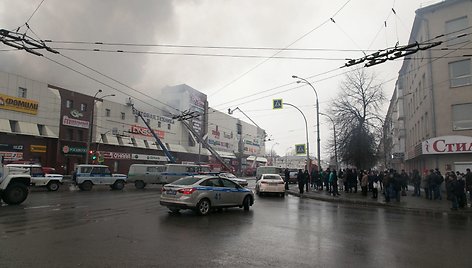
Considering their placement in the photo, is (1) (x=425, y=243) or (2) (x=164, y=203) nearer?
(1) (x=425, y=243)

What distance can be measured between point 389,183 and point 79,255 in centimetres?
1654

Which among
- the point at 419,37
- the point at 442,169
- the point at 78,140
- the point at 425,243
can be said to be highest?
the point at 419,37

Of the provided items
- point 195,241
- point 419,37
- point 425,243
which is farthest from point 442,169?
point 195,241

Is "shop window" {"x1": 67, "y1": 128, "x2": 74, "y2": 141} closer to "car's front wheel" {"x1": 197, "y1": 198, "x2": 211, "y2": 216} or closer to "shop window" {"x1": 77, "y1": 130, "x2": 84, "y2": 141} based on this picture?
"shop window" {"x1": 77, "y1": 130, "x2": 84, "y2": 141}

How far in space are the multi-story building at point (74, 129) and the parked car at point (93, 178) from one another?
8.54 m

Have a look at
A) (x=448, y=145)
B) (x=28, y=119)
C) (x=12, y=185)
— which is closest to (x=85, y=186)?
(x=12, y=185)

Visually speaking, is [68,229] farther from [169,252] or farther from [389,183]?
[389,183]

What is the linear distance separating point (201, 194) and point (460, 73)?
21.3 meters

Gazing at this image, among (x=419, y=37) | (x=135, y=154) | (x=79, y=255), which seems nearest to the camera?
(x=79, y=255)

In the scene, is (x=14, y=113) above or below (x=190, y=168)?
above

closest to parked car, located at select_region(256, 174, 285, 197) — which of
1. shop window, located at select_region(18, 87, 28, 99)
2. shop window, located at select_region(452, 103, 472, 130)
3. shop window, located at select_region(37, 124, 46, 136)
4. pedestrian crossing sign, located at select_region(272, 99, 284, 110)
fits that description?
pedestrian crossing sign, located at select_region(272, 99, 284, 110)

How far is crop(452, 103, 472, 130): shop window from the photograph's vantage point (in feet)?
75.7

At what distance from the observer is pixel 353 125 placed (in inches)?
1168

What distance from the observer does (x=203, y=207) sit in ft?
39.5
